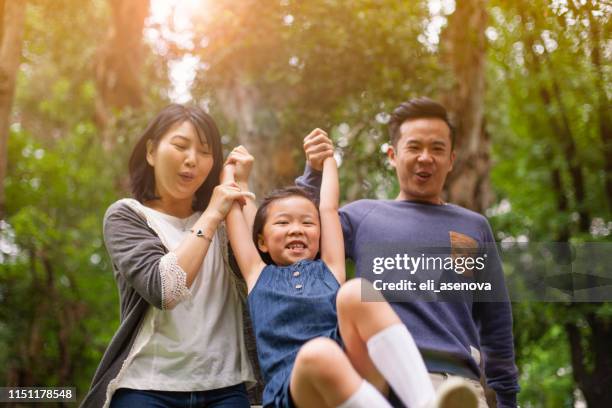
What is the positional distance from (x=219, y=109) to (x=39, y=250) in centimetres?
273

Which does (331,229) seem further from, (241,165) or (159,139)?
(159,139)

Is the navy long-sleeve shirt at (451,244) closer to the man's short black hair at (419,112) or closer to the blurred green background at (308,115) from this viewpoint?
the man's short black hair at (419,112)

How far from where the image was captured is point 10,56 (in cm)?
353

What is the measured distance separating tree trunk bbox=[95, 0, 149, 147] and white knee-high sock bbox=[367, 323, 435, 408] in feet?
17.7

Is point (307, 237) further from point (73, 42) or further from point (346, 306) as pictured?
point (73, 42)

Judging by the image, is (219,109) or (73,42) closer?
(219,109)

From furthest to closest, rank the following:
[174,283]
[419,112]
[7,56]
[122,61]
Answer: [122,61] → [7,56] → [419,112] → [174,283]

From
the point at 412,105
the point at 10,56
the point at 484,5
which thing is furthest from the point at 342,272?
the point at 484,5

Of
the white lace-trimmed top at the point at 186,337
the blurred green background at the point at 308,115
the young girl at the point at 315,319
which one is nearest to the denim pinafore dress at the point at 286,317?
the young girl at the point at 315,319

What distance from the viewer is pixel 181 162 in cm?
203

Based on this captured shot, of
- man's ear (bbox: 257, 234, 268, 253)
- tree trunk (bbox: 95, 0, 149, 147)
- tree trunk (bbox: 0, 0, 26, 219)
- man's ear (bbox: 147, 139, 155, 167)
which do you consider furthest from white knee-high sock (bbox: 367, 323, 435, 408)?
tree trunk (bbox: 95, 0, 149, 147)

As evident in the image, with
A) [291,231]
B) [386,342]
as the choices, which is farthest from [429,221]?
[386,342]

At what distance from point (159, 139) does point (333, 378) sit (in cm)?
102

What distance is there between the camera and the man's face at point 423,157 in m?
2.32
